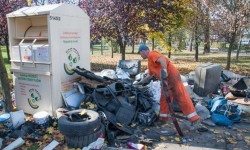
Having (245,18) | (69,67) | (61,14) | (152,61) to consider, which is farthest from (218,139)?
(245,18)

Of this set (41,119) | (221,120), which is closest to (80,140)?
(41,119)

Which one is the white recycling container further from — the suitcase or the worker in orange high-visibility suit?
the suitcase

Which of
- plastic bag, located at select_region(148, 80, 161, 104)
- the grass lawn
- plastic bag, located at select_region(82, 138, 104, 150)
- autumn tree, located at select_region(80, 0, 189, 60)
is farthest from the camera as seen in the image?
the grass lawn

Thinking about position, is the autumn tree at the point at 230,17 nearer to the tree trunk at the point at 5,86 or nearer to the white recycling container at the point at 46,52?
the white recycling container at the point at 46,52

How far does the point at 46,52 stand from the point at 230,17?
9257mm

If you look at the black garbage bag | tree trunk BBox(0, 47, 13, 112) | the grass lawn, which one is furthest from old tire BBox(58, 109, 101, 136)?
the grass lawn

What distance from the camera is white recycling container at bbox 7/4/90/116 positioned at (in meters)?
4.71

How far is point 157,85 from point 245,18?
7.38 meters

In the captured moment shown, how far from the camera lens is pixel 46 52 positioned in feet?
15.4

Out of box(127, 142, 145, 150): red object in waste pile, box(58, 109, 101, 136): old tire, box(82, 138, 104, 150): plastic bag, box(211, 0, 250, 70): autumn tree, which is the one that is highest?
box(211, 0, 250, 70): autumn tree

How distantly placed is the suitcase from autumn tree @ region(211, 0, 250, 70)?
4.41 metres

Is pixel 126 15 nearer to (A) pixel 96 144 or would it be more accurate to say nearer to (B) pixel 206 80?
(B) pixel 206 80

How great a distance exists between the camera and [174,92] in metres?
4.68

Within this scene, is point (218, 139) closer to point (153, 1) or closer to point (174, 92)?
point (174, 92)
